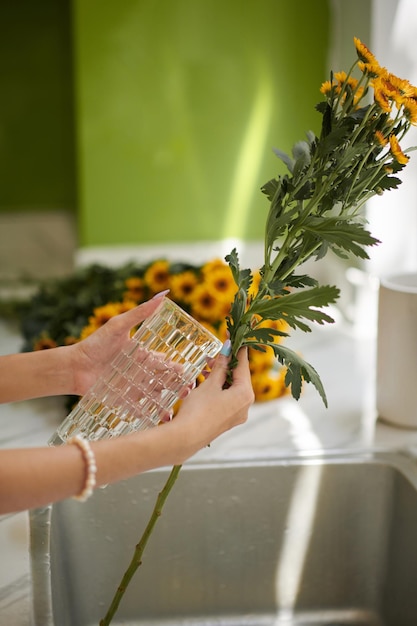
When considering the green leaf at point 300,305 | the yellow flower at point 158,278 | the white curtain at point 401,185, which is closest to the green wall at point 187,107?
the white curtain at point 401,185

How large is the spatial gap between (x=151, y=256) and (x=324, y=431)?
770mm

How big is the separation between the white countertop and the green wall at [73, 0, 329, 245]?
525 mm

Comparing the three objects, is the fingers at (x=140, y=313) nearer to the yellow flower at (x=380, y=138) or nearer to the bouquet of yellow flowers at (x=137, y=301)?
the yellow flower at (x=380, y=138)

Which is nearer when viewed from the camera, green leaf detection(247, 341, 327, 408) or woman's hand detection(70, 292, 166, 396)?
green leaf detection(247, 341, 327, 408)

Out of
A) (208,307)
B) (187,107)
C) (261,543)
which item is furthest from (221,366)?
(187,107)

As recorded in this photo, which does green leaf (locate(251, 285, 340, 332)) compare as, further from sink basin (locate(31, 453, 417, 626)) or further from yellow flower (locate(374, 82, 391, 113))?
sink basin (locate(31, 453, 417, 626))

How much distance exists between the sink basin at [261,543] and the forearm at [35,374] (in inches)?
9.6

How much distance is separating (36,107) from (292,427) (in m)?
1.24

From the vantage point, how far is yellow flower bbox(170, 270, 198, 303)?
4.42 ft

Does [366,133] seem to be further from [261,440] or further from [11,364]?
[261,440]

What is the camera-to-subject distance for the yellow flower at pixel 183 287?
4.42 feet

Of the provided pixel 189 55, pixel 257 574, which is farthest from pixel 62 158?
pixel 257 574

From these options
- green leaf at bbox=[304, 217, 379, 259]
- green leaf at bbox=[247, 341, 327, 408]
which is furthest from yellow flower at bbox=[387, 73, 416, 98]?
green leaf at bbox=[247, 341, 327, 408]

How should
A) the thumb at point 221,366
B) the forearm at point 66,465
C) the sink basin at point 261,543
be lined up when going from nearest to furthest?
the forearm at point 66,465 < the thumb at point 221,366 < the sink basin at point 261,543
